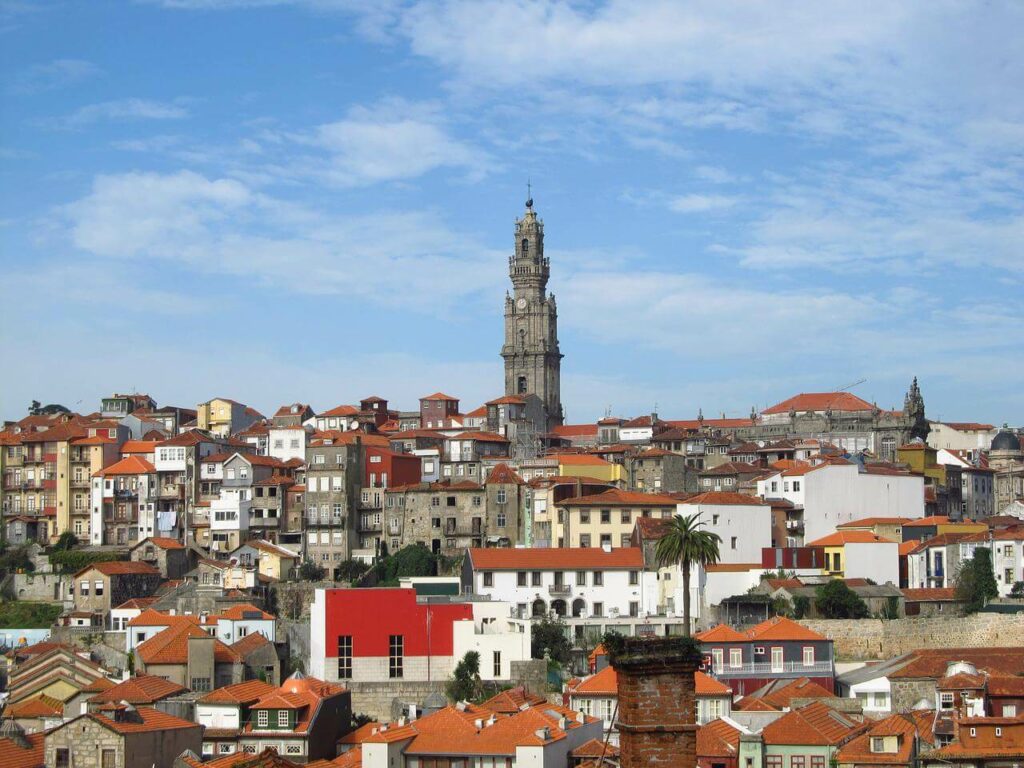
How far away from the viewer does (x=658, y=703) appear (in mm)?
14641

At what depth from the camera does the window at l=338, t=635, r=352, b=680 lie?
6619 cm

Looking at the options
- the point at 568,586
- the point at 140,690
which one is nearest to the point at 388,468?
the point at 568,586

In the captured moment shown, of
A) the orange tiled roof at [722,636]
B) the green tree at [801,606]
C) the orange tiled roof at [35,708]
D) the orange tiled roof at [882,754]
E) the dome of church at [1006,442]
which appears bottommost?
the orange tiled roof at [882,754]

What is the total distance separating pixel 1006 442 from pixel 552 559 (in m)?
63.4

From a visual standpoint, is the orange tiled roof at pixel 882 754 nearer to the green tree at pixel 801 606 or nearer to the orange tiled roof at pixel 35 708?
the green tree at pixel 801 606

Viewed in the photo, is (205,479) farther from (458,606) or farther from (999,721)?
(999,721)

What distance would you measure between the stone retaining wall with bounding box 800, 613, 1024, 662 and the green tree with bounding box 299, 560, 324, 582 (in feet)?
88.4

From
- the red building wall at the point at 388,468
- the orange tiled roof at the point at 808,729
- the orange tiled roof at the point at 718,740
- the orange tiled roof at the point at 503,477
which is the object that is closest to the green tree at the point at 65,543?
the red building wall at the point at 388,468

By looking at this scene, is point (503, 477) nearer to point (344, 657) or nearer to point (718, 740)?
point (344, 657)

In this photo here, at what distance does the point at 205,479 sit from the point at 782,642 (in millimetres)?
42575

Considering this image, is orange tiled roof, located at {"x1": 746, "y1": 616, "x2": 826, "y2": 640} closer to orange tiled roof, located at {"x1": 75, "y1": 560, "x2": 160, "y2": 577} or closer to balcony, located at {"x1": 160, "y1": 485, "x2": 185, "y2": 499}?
orange tiled roof, located at {"x1": 75, "y1": 560, "x2": 160, "y2": 577}

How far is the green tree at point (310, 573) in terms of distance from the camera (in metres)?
84.8

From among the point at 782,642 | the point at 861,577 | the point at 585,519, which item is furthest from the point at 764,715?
the point at 585,519

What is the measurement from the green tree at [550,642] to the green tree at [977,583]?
17222 millimetres
